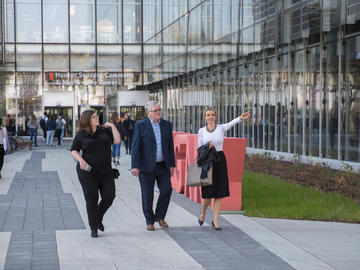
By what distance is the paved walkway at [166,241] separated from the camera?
281 inches

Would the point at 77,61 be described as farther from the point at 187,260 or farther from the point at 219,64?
the point at 187,260

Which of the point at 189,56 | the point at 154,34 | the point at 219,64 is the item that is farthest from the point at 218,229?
the point at 154,34

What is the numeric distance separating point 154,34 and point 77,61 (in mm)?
6703

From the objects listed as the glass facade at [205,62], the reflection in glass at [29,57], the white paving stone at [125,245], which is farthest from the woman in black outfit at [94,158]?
the reflection in glass at [29,57]

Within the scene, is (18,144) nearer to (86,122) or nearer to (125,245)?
(86,122)

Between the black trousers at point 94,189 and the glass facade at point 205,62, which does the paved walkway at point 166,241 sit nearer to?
the black trousers at point 94,189

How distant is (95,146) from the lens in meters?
8.74

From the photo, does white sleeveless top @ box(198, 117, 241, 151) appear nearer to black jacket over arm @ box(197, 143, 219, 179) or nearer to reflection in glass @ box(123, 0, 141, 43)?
black jacket over arm @ box(197, 143, 219, 179)

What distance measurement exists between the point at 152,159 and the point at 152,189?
0.46 metres

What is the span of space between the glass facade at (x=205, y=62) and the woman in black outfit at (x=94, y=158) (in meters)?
10.2

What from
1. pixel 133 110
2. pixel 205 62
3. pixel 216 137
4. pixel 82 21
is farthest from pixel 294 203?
pixel 82 21

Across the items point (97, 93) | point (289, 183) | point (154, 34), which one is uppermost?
point (154, 34)

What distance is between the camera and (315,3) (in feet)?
62.4

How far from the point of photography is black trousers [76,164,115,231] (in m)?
8.79
